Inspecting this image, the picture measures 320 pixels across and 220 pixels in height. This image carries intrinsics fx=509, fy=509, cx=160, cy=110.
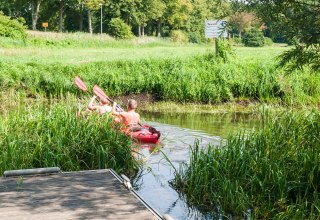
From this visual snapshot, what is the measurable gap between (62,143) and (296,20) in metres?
4.23

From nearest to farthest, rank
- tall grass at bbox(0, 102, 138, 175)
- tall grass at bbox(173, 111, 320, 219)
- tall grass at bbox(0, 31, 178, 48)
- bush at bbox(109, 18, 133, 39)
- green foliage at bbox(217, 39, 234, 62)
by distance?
1. tall grass at bbox(173, 111, 320, 219)
2. tall grass at bbox(0, 102, 138, 175)
3. green foliage at bbox(217, 39, 234, 62)
4. tall grass at bbox(0, 31, 178, 48)
5. bush at bbox(109, 18, 133, 39)

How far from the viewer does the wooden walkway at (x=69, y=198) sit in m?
5.37

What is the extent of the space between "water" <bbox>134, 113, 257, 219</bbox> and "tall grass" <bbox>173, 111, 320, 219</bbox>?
0.90 feet

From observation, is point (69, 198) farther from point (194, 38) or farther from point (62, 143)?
point (194, 38)

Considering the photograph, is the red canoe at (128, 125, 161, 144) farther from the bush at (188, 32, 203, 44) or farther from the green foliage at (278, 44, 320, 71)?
the bush at (188, 32, 203, 44)

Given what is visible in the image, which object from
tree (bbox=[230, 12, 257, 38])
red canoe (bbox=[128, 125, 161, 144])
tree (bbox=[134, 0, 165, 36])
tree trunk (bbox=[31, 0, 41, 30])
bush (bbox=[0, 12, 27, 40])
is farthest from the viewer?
tree (bbox=[134, 0, 165, 36])

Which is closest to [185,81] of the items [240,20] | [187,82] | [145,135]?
[187,82]

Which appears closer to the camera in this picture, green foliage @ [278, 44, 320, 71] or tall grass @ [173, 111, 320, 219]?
green foliage @ [278, 44, 320, 71]

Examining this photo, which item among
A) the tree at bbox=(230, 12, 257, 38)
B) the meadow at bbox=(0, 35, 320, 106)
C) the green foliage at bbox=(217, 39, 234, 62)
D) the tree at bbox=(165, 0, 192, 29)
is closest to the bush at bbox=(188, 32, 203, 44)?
the tree at bbox=(165, 0, 192, 29)

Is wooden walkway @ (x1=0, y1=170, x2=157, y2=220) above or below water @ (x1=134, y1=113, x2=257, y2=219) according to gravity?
above

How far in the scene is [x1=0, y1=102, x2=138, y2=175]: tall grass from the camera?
7.91 m

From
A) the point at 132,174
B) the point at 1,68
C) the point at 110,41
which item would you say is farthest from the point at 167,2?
the point at 132,174

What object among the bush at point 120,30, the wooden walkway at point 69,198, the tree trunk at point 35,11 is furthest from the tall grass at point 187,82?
the bush at point 120,30

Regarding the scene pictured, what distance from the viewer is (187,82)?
17.8 metres
